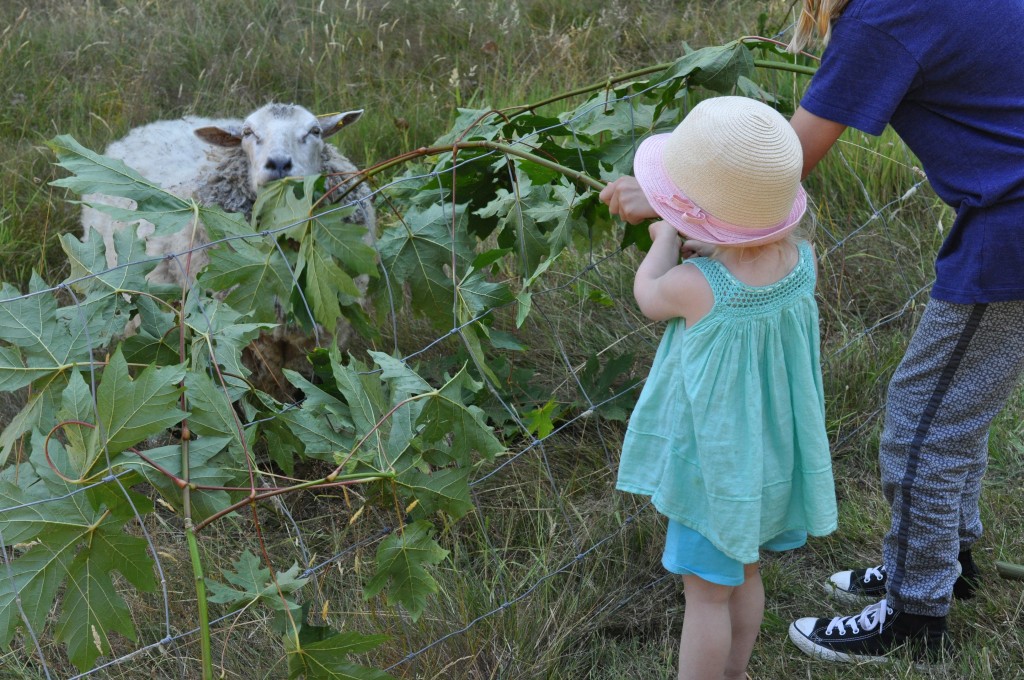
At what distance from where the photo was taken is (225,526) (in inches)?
118

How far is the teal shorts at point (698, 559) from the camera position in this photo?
202 centimetres

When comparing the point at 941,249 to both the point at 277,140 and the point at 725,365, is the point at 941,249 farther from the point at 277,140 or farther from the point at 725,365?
the point at 277,140

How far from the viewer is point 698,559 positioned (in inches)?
80.0

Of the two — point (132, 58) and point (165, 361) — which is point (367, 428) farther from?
point (132, 58)

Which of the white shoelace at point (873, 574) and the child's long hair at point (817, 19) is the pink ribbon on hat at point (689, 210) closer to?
the child's long hair at point (817, 19)

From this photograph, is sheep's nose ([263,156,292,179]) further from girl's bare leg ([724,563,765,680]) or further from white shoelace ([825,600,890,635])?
white shoelace ([825,600,890,635])

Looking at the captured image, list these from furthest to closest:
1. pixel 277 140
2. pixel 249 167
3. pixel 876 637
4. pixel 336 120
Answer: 1. pixel 336 120
2. pixel 249 167
3. pixel 277 140
4. pixel 876 637

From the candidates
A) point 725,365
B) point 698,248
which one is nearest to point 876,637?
point 725,365

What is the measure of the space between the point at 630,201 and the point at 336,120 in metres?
2.10

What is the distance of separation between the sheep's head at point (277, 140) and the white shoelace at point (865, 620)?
2.13m

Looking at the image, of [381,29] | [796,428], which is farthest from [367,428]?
[381,29]

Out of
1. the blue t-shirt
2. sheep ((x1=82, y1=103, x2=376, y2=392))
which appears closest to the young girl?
the blue t-shirt

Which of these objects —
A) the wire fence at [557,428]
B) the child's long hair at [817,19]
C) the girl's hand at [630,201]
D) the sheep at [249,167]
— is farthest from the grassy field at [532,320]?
the sheep at [249,167]

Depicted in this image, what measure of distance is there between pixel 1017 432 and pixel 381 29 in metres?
4.22
